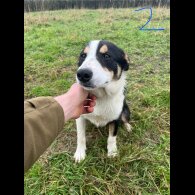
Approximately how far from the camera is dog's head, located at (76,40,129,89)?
2.21 m

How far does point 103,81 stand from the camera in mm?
2320

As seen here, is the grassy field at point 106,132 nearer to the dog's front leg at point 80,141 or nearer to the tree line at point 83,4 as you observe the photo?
the dog's front leg at point 80,141

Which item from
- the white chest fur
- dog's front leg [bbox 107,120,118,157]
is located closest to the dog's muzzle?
the white chest fur

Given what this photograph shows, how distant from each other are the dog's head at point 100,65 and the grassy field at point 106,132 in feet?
2.87

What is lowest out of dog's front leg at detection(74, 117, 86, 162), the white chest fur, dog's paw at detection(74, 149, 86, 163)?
dog's paw at detection(74, 149, 86, 163)

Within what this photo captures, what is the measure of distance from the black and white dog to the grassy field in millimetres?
191

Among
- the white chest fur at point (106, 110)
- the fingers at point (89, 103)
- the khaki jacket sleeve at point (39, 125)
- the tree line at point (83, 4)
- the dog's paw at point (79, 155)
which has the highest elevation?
the tree line at point (83, 4)

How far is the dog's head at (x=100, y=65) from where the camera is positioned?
2.21 meters

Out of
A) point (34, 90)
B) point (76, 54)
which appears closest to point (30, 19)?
point (76, 54)

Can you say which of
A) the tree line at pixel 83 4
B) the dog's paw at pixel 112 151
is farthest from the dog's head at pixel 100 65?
the tree line at pixel 83 4

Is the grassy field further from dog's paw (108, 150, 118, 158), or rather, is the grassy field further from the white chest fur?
the white chest fur

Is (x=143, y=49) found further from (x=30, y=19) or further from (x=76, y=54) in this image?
(x=30, y=19)

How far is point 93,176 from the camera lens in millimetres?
2572

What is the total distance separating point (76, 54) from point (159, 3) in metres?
4.99
